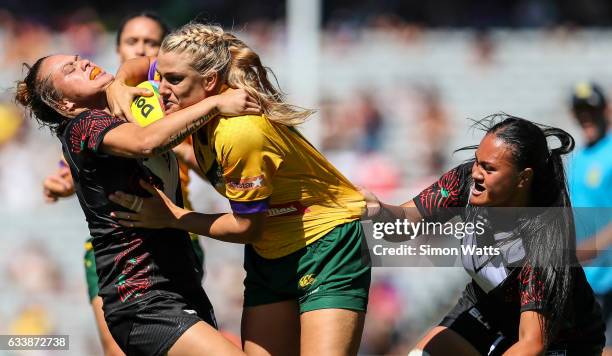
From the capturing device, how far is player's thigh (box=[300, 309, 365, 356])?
13.2 ft

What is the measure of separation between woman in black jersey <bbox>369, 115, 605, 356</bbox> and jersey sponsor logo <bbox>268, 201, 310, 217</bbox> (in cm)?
44

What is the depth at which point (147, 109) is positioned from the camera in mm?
4324

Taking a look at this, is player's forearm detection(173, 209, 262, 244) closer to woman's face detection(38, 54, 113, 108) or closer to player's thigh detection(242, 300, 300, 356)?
player's thigh detection(242, 300, 300, 356)

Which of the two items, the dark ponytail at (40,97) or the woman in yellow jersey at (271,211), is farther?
the dark ponytail at (40,97)

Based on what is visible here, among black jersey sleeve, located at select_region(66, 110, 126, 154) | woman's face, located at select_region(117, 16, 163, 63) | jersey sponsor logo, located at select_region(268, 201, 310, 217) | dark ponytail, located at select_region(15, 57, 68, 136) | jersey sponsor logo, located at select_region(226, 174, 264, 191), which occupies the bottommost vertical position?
jersey sponsor logo, located at select_region(268, 201, 310, 217)

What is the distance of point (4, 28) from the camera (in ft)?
45.5

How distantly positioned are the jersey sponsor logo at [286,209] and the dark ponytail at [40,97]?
3.16ft

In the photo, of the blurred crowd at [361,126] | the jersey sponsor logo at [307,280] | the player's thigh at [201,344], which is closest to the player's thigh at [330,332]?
the jersey sponsor logo at [307,280]

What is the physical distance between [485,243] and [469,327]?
41 centimetres

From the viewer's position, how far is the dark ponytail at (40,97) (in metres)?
4.19

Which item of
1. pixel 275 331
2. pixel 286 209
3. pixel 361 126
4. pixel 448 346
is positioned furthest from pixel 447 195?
pixel 361 126

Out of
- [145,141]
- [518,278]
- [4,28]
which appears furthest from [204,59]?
[4,28]

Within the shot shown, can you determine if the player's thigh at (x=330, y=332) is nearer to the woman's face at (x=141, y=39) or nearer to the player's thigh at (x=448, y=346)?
the player's thigh at (x=448, y=346)

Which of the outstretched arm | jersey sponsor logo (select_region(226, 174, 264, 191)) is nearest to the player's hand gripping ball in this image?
the outstretched arm
